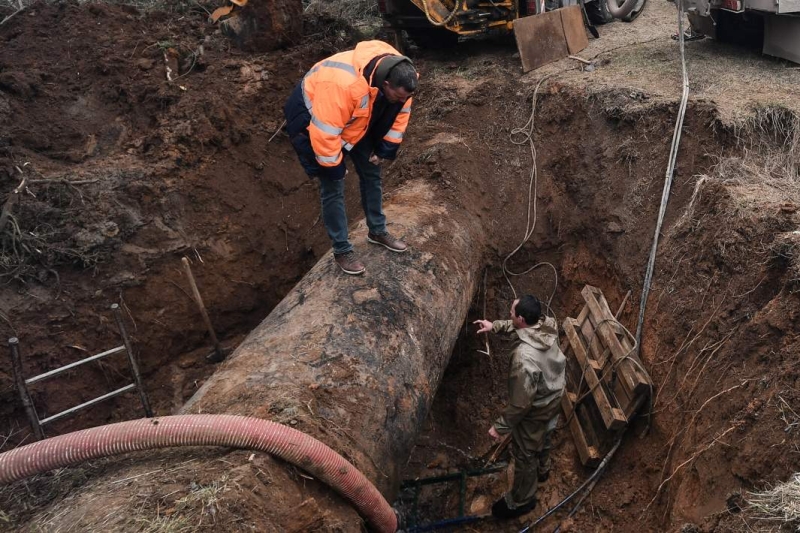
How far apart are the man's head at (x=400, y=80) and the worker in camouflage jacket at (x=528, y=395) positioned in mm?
1586

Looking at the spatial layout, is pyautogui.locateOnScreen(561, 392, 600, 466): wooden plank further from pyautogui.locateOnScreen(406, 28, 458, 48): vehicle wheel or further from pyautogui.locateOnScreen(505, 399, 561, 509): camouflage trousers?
pyautogui.locateOnScreen(406, 28, 458, 48): vehicle wheel

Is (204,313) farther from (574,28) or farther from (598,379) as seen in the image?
(574,28)

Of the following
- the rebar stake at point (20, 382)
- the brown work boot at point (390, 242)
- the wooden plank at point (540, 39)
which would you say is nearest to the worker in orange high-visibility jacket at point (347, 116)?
the brown work boot at point (390, 242)

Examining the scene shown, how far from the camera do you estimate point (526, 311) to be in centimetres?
375

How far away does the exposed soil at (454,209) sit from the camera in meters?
3.62

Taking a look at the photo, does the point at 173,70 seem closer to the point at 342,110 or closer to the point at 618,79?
the point at 342,110

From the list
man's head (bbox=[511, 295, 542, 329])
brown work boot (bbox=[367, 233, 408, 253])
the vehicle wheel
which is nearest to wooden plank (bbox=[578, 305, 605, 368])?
man's head (bbox=[511, 295, 542, 329])

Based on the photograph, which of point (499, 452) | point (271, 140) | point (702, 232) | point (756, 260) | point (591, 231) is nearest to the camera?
point (756, 260)

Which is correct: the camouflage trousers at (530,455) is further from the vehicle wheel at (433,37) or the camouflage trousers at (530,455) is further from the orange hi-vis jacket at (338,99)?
the vehicle wheel at (433,37)

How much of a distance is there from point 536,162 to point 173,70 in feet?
14.3

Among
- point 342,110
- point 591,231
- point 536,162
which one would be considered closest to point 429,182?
point 536,162

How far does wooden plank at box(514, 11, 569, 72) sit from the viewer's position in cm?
671

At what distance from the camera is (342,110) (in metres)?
3.33

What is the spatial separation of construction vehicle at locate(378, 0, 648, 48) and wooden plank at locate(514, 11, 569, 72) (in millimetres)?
307
